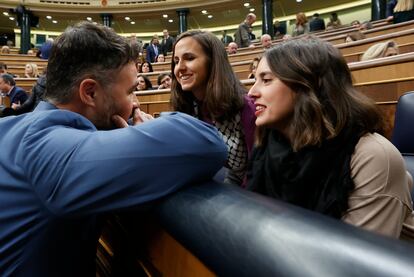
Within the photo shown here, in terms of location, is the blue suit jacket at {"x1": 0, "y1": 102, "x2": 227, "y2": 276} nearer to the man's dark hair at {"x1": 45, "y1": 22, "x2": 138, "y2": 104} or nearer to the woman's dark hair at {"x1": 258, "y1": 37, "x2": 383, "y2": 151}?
the man's dark hair at {"x1": 45, "y1": 22, "x2": 138, "y2": 104}

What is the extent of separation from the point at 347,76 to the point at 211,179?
1.38 feet

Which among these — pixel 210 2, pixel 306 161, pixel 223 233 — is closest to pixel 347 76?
pixel 306 161

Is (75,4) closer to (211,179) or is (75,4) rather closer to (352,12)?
(352,12)

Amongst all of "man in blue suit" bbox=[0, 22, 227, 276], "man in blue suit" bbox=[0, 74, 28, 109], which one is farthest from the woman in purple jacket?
"man in blue suit" bbox=[0, 74, 28, 109]

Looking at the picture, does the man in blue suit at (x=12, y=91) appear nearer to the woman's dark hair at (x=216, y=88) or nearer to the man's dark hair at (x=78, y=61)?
the woman's dark hair at (x=216, y=88)

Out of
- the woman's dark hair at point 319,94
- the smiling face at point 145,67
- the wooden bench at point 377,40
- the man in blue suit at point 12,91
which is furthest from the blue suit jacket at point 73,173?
the smiling face at point 145,67

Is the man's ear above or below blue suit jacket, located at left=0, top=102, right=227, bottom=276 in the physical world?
above

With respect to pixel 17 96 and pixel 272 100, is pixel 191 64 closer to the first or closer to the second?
pixel 272 100

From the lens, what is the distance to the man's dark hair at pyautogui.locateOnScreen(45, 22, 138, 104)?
23.8 inches

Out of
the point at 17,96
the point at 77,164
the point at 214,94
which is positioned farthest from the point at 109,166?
the point at 17,96

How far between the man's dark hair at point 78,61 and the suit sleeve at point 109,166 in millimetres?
148

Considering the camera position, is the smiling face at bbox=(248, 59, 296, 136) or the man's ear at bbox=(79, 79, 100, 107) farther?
the smiling face at bbox=(248, 59, 296, 136)

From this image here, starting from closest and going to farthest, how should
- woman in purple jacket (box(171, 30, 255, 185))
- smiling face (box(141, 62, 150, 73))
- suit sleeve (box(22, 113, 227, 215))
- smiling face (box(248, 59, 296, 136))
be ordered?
suit sleeve (box(22, 113, 227, 215)) → smiling face (box(248, 59, 296, 136)) → woman in purple jacket (box(171, 30, 255, 185)) → smiling face (box(141, 62, 150, 73))

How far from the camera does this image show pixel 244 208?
0.34 metres
